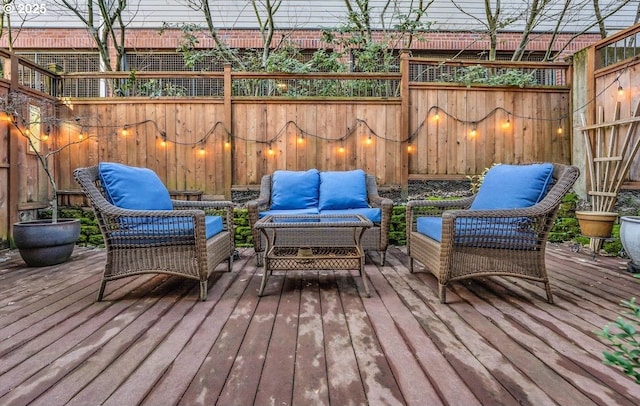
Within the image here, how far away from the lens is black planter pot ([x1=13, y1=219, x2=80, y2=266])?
9.77 feet

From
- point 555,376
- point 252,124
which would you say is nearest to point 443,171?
point 252,124

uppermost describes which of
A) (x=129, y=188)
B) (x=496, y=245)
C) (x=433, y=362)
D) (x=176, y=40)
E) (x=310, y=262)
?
(x=176, y=40)

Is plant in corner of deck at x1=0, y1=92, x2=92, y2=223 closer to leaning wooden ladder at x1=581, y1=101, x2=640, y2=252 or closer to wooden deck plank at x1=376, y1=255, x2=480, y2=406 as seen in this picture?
wooden deck plank at x1=376, y1=255, x2=480, y2=406

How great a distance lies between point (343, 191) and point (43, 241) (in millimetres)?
2922

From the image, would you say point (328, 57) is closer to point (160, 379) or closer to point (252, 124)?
point (252, 124)

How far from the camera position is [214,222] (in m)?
2.67

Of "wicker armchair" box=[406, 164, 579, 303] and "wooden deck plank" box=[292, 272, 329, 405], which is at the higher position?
"wicker armchair" box=[406, 164, 579, 303]

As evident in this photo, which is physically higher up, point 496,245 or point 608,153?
point 608,153

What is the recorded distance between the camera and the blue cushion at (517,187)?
7.24 ft

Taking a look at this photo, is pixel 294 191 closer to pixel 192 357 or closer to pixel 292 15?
pixel 192 357

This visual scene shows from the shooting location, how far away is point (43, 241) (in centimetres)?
301

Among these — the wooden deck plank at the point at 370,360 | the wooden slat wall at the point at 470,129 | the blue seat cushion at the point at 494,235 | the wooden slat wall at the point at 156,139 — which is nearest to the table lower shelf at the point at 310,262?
the wooden deck plank at the point at 370,360

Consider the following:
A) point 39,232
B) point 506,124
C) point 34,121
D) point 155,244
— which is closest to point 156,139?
point 34,121

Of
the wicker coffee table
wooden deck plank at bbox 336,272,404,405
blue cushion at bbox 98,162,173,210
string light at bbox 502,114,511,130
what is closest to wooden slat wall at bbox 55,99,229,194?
blue cushion at bbox 98,162,173,210
